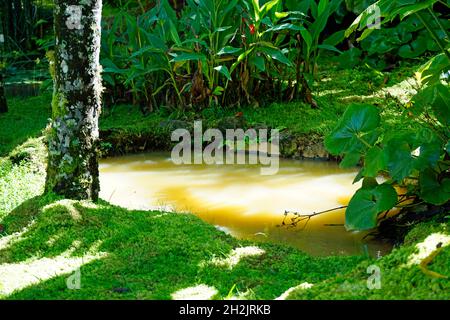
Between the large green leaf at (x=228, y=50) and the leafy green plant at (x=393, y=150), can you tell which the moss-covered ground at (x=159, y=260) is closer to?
the leafy green plant at (x=393, y=150)

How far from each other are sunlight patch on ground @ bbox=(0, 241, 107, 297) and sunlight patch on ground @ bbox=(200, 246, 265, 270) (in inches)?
21.9

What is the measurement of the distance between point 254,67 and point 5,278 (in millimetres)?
4037

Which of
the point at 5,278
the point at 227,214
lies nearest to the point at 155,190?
the point at 227,214

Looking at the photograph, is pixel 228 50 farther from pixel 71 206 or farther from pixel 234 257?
pixel 234 257

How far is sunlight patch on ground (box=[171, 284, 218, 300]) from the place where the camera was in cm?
281

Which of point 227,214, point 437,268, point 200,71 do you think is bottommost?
point 227,214

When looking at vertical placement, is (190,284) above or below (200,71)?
below

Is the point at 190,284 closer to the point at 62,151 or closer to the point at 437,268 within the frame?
the point at 437,268

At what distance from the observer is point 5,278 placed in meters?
3.09

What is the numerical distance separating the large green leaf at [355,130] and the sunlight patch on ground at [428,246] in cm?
80
